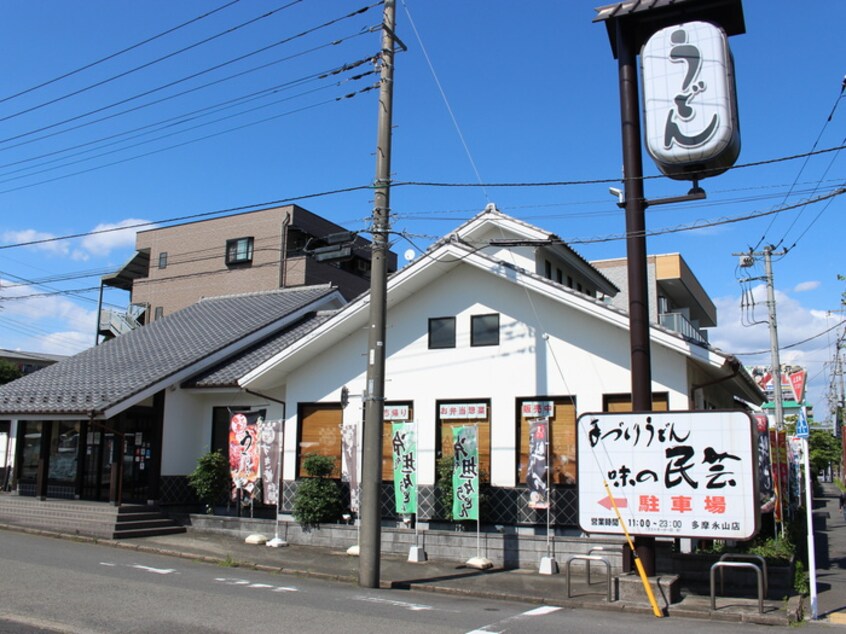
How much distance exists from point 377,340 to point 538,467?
4222 mm

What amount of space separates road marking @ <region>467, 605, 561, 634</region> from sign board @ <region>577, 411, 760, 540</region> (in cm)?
135

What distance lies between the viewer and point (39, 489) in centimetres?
1906

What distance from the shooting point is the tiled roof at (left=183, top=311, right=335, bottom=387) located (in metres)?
18.6

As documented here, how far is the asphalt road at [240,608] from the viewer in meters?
8.32

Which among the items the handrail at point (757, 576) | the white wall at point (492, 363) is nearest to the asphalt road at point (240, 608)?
the handrail at point (757, 576)

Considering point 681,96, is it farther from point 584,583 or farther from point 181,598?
point 181,598

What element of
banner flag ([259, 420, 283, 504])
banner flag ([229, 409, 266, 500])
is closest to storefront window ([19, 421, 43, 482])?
banner flag ([229, 409, 266, 500])

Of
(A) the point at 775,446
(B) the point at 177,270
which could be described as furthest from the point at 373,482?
(B) the point at 177,270

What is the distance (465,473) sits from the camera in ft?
→ 45.4

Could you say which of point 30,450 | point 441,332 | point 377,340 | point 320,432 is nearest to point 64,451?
point 30,450

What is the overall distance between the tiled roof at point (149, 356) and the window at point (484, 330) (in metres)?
8.33

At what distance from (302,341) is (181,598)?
23.5 ft

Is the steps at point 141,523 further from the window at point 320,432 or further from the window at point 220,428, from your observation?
the window at point 320,432

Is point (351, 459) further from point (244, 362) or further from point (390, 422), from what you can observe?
point (244, 362)
